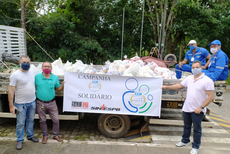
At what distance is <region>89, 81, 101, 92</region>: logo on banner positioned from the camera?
390 centimetres

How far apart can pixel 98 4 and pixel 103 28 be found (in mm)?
1553

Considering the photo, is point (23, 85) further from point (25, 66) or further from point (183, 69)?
point (183, 69)

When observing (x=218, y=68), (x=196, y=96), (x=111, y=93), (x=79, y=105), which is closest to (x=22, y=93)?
(x=79, y=105)

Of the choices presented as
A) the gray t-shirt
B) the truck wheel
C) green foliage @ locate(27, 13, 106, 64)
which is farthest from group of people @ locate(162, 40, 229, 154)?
green foliage @ locate(27, 13, 106, 64)

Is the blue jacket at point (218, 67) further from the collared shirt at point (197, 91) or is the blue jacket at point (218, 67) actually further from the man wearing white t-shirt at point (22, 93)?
the man wearing white t-shirt at point (22, 93)

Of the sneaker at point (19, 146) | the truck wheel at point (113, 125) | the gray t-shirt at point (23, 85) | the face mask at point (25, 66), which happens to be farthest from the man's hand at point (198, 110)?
the sneaker at point (19, 146)

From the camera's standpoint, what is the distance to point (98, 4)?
11.5 metres

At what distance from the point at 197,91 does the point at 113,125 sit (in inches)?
79.2

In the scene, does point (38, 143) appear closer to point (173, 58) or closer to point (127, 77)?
point (127, 77)

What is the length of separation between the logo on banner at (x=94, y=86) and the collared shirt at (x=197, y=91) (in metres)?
1.84

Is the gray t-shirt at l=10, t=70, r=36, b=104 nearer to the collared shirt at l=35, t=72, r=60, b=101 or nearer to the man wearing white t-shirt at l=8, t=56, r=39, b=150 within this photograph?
the man wearing white t-shirt at l=8, t=56, r=39, b=150

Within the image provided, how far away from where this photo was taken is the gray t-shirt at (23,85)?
340cm

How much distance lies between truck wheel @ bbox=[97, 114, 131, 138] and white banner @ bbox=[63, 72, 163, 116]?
0.77 ft

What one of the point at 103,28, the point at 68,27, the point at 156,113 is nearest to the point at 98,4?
the point at 103,28
